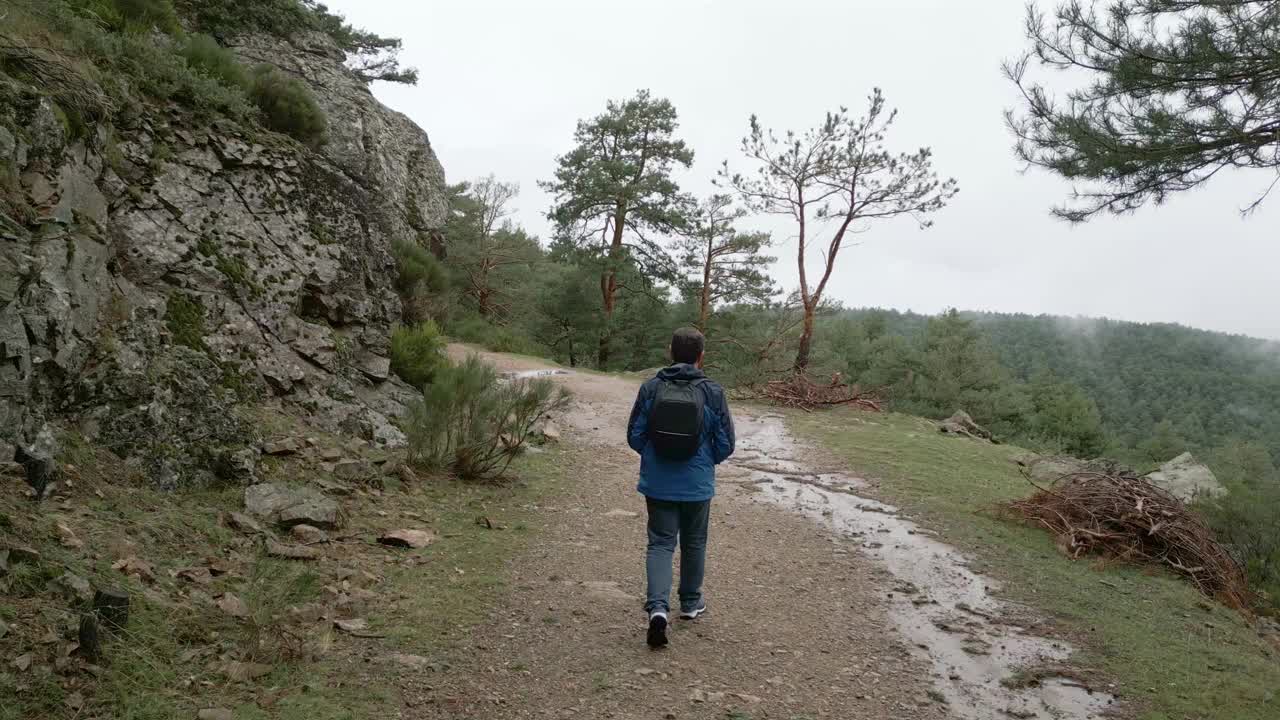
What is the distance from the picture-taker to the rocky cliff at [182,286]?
3.70m

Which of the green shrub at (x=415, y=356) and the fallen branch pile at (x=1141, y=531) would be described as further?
the green shrub at (x=415, y=356)

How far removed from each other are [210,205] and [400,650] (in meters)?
4.57

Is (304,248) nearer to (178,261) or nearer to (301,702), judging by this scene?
(178,261)

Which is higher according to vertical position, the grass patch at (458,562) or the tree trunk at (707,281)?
the tree trunk at (707,281)

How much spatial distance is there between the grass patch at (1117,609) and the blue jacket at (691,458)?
227 centimetres

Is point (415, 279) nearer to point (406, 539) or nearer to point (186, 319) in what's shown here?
point (186, 319)

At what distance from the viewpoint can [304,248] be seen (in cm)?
655

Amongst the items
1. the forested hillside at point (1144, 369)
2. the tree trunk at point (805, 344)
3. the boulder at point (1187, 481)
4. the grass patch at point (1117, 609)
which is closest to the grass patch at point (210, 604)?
the grass patch at point (1117, 609)

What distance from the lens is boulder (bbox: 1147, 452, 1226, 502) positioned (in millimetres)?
7518

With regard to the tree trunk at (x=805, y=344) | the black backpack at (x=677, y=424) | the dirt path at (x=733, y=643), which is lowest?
the dirt path at (x=733, y=643)

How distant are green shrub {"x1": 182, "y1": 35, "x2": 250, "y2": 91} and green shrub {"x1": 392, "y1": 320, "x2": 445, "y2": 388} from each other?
3011mm

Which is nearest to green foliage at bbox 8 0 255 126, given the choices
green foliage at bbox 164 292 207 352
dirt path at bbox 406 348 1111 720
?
green foliage at bbox 164 292 207 352

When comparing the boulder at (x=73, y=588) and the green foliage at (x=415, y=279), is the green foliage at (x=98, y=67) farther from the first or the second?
the boulder at (x=73, y=588)

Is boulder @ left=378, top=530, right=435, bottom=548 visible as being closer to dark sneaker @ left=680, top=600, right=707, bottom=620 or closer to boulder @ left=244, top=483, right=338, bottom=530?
boulder @ left=244, top=483, right=338, bottom=530
